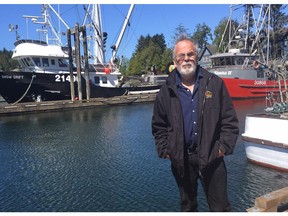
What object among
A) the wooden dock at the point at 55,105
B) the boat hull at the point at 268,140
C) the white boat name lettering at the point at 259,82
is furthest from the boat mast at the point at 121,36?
the boat hull at the point at 268,140

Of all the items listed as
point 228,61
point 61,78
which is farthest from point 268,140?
point 61,78

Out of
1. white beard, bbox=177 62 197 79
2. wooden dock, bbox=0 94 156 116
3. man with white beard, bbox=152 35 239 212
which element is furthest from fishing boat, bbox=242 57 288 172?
wooden dock, bbox=0 94 156 116

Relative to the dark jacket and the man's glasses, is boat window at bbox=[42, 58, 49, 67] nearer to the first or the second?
the dark jacket

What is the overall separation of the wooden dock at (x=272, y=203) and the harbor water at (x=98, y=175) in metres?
2.96

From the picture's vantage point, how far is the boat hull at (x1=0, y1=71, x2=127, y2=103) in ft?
89.1

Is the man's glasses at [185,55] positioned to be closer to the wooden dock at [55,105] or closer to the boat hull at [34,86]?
the wooden dock at [55,105]

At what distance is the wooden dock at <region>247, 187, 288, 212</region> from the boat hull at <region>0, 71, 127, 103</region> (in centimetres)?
2628

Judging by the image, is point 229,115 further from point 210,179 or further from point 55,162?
point 55,162

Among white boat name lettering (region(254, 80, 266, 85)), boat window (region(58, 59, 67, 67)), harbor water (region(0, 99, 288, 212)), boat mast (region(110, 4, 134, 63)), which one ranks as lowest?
harbor water (region(0, 99, 288, 212))

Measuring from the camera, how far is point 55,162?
429 inches

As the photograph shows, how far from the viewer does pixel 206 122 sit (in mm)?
3102

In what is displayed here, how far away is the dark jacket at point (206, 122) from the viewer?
10.2 feet

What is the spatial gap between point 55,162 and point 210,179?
8.53 metres

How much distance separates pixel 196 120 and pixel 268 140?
553cm
